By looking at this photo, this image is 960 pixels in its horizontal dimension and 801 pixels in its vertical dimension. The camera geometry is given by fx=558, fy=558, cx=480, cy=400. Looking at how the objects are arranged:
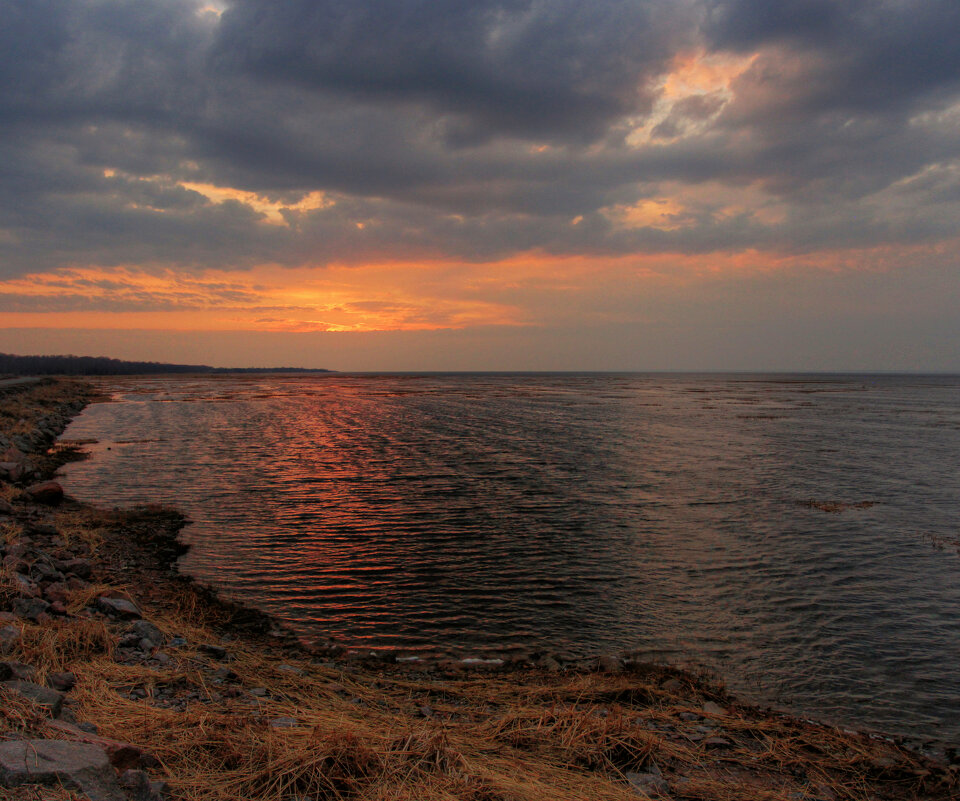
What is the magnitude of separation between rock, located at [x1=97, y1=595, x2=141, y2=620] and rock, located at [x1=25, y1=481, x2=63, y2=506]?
12119 mm

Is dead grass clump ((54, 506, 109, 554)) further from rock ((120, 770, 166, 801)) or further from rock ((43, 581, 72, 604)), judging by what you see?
rock ((120, 770, 166, 801))

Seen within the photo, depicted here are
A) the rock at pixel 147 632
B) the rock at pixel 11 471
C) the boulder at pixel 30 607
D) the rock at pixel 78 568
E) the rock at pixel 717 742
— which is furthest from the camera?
the rock at pixel 11 471

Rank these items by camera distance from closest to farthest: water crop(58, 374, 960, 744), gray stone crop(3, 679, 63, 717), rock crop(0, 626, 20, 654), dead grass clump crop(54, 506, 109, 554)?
gray stone crop(3, 679, 63, 717), rock crop(0, 626, 20, 654), water crop(58, 374, 960, 744), dead grass clump crop(54, 506, 109, 554)

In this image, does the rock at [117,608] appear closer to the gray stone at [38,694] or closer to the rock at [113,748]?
the gray stone at [38,694]

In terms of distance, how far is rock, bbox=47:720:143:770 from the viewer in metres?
4.74

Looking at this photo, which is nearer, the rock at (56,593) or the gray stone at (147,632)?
the gray stone at (147,632)

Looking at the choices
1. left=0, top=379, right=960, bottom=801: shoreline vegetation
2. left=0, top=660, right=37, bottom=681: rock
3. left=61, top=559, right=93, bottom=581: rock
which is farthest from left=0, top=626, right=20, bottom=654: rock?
left=61, top=559, right=93, bottom=581: rock

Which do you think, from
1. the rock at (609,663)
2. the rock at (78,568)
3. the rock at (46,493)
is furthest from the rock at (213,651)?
the rock at (46,493)

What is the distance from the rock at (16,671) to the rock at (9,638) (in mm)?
765

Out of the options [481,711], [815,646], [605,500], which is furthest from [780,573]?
[481,711]

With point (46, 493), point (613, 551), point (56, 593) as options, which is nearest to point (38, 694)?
point (56, 593)

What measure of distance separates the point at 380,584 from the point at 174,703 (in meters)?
6.59

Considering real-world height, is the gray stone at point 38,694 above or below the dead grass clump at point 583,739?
above

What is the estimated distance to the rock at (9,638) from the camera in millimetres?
7305
